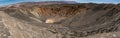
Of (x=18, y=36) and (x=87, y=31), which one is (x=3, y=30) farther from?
(x=87, y=31)

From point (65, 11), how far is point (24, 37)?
5.17 metres

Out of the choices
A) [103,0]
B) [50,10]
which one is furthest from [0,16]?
[103,0]

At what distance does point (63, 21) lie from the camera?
36.1 feet

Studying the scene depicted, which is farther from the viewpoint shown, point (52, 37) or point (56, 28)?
point (56, 28)

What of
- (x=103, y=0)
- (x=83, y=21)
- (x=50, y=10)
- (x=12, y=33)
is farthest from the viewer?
(x=103, y=0)

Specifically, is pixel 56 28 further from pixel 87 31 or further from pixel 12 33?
pixel 12 33

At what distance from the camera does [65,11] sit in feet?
42.0

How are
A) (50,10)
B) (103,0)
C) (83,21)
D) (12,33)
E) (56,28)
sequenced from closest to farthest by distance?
1. (12,33)
2. (56,28)
3. (83,21)
4. (50,10)
5. (103,0)

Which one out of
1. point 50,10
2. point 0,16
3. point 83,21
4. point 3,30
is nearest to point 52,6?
point 50,10

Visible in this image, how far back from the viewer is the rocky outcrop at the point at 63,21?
788 cm

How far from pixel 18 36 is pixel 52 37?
0.69 meters

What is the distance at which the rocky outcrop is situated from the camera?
788 cm

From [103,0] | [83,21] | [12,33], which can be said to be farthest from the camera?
[103,0]

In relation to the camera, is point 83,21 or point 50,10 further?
point 50,10
